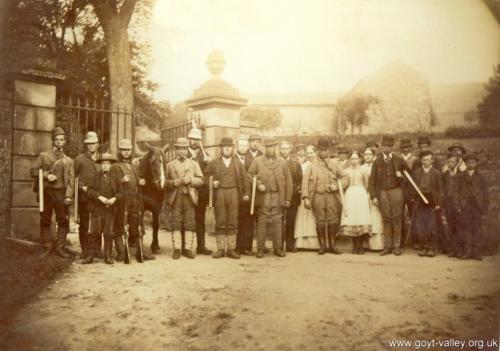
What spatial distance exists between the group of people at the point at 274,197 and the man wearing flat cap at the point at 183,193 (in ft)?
0.04

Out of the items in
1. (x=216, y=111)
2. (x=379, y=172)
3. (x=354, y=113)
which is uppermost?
(x=354, y=113)

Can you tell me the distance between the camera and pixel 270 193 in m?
5.85

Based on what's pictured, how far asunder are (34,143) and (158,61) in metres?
1.81

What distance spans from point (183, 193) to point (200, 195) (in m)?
0.37

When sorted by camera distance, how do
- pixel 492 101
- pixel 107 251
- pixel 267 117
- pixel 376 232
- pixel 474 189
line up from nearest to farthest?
pixel 492 101 < pixel 107 251 < pixel 474 189 < pixel 376 232 < pixel 267 117

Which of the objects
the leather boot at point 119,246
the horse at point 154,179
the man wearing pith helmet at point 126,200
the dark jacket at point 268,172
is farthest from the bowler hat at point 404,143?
the leather boot at point 119,246

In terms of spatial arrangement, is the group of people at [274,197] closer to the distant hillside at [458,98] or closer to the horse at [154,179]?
the horse at [154,179]

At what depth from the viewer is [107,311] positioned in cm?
363

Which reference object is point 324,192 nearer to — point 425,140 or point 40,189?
point 425,140

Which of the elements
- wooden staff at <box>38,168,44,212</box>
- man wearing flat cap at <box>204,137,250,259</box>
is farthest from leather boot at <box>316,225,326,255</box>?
wooden staff at <box>38,168,44,212</box>

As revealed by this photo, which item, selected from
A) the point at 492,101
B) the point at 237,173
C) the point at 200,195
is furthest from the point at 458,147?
the point at 200,195

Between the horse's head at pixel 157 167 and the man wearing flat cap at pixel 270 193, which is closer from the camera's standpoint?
the horse's head at pixel 157 167

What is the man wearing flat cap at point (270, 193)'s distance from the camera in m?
5.81

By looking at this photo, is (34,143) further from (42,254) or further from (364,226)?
(364,226)
